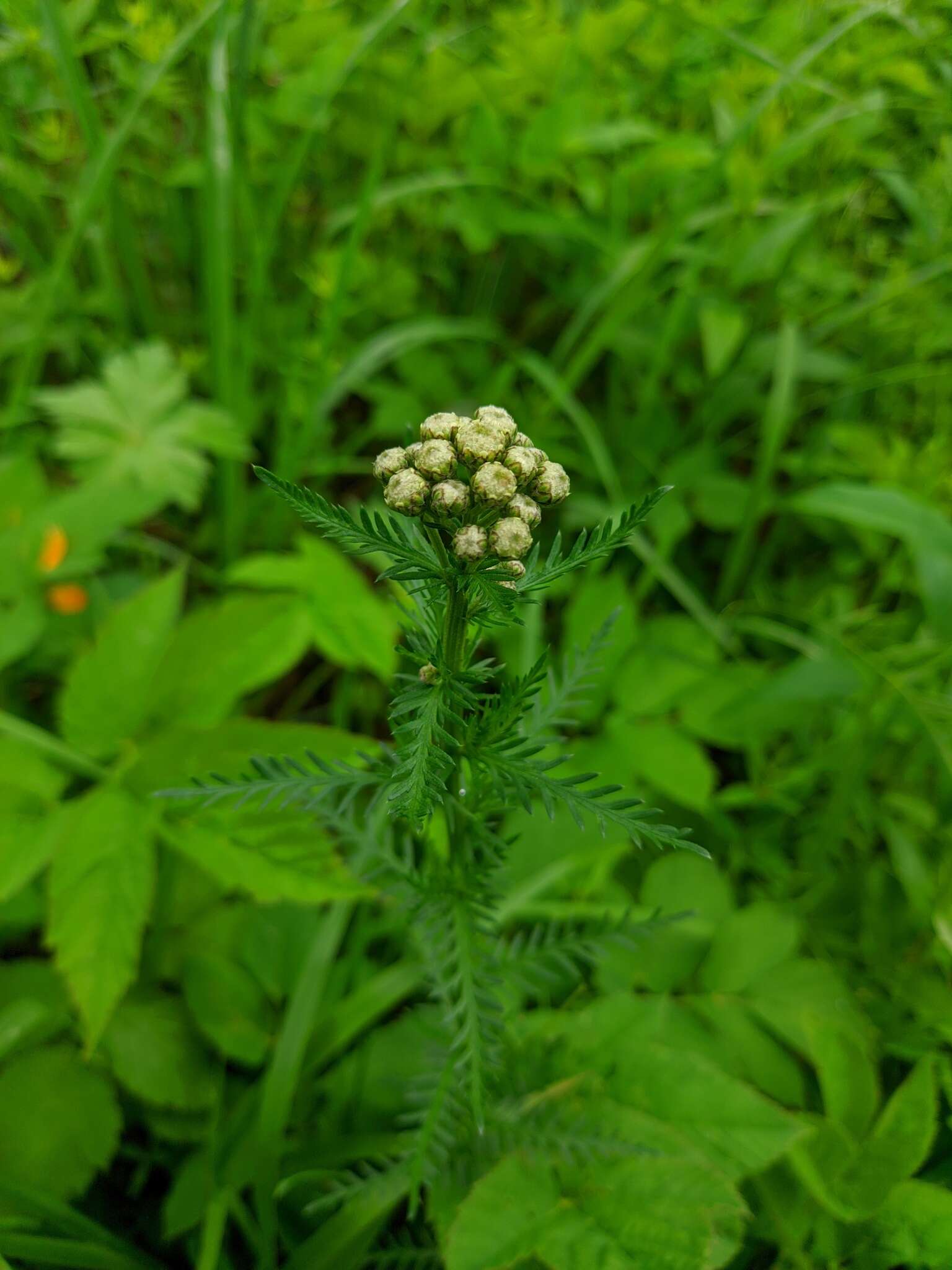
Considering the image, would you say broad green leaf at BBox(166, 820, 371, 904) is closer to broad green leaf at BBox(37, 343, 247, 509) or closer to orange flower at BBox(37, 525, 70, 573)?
orange flower at BBox(37, 525, 70, 573)

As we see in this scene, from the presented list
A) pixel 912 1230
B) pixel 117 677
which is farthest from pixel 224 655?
pixel 912 1230

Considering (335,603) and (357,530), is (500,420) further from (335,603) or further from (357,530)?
(335,603)

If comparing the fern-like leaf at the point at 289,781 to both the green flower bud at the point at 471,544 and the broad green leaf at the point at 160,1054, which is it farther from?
the broad green leaf at the point at 160,1054

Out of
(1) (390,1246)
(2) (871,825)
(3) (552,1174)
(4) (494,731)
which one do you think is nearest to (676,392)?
(2) (871,825)

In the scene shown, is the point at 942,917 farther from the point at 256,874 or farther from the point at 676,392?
the point at 676,392

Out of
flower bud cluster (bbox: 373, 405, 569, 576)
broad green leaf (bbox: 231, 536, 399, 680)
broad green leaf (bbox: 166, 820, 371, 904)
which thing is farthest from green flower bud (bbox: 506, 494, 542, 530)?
broad green leaf (bbox: 231, 536, 399, 680)

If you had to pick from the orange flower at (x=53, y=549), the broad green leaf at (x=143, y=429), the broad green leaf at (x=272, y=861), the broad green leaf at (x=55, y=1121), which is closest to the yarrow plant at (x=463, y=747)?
the broad green leaf at (x=272, y=861)
